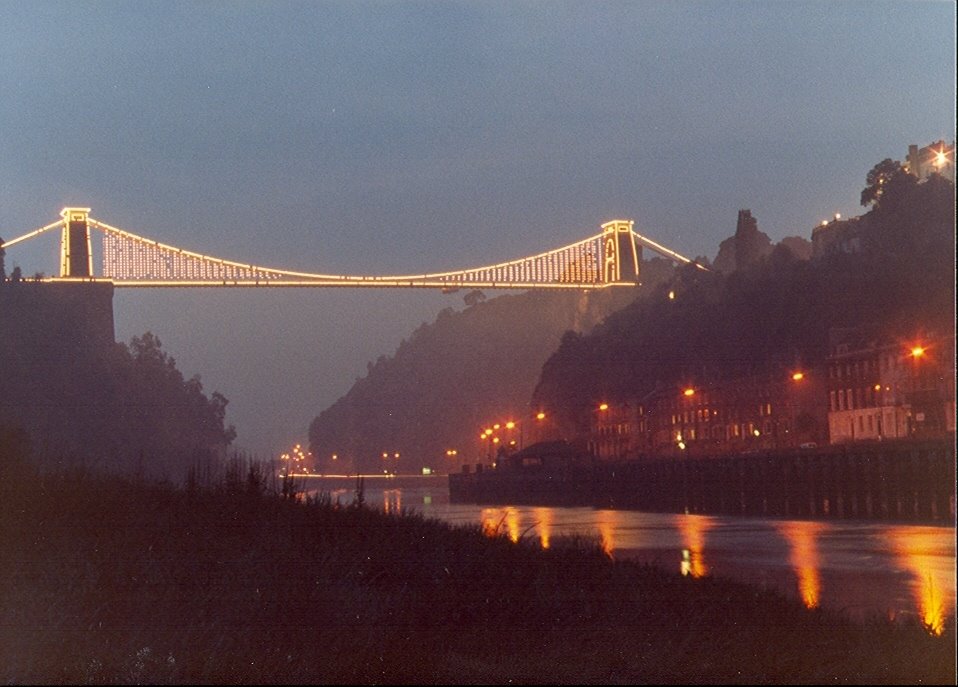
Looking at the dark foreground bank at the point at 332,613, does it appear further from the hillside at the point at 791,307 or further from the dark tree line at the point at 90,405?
the hillside at the point at 791,307

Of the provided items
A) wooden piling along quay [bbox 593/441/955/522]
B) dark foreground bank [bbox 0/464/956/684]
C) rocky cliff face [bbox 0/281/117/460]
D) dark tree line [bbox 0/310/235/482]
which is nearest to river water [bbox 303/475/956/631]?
wooden piling along quay [bbox 593/441/955/522]

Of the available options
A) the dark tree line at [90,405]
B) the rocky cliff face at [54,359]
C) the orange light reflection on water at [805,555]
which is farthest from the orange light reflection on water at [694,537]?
the rocky cliff face at [54,359]

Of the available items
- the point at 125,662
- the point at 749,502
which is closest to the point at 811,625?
the point at 125,662

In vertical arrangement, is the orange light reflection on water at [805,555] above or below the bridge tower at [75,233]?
below

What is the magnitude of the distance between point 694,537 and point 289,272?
1637 centimetres

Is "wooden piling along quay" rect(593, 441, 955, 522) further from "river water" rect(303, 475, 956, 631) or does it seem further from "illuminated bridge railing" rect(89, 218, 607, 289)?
"illuminated bridge railing" rect(89, 218, 607, 289)

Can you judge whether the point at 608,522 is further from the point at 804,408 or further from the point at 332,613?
the point at 332,613

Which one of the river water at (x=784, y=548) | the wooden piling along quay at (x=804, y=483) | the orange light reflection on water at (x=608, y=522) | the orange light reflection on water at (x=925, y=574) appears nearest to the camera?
the orange light reflection on water at (x=925, y=574)

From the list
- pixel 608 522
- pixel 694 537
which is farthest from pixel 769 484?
pixel 694 537

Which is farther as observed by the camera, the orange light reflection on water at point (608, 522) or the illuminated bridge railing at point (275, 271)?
the orange light reflection on water at point (608, 522)

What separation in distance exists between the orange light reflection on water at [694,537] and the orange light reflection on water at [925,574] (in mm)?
4352

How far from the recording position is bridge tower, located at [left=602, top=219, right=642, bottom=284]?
27.3 metres

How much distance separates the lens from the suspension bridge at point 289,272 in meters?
26.1

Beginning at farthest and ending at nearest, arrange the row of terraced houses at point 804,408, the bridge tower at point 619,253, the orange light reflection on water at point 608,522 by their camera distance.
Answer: the row of terraced houses at point 804,408
the orange light reflection on water at point 608,522
the bridge tower at point 619,253
